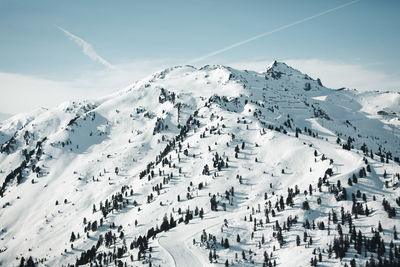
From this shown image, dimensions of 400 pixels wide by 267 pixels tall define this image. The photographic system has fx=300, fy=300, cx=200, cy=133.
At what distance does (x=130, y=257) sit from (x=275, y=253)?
79928 millimetres

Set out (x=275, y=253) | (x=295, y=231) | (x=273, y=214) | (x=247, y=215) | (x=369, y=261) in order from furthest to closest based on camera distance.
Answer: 1. (x=247, y=215)
2. (x=273, y=214)
3. (x=295, y=231)
4. (x=275, y=253)
5. (x=369, y=261)

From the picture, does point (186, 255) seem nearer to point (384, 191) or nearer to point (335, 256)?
point (335, 256)

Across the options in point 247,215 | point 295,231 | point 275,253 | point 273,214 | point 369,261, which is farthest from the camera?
point 247,215

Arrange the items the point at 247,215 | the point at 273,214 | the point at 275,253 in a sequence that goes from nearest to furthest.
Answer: the point at 275,253
the point at 273,214
the point at 247,215

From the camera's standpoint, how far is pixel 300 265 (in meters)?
140

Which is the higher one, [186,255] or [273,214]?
[273,214]

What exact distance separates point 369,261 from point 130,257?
121549 mm

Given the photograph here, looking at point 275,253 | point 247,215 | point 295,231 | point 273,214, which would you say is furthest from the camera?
point 247,215

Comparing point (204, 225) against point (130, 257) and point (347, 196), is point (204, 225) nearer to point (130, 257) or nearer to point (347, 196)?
point (130, 257)

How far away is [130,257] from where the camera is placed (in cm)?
16925

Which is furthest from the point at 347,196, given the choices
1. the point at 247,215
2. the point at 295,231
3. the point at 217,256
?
the point at 217,256

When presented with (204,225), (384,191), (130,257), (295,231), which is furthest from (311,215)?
(130,257)

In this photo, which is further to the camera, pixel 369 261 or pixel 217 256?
pixel 217 256

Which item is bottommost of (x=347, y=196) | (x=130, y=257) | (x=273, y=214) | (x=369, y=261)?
(x=130, y=257)
